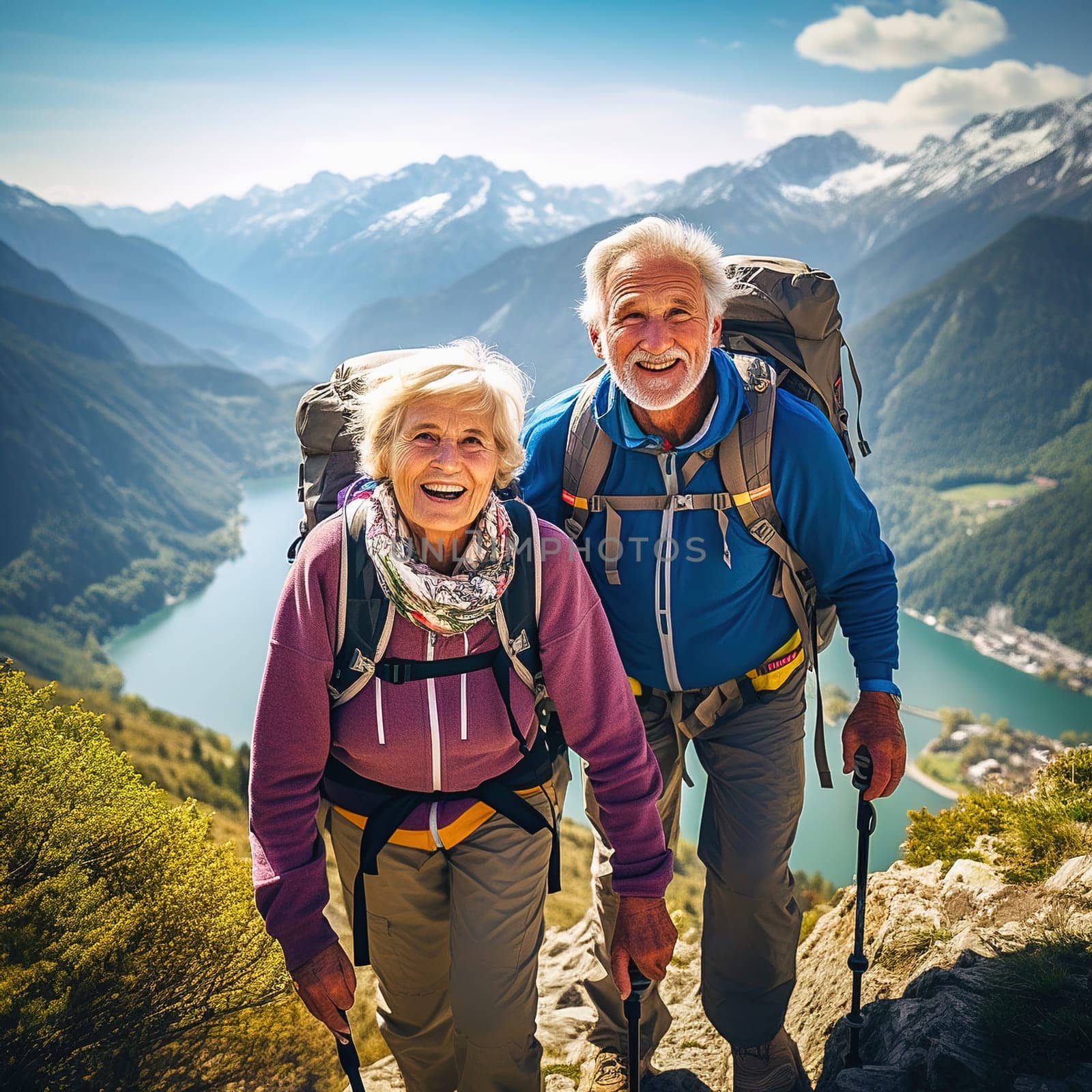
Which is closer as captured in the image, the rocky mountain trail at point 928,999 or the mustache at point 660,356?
the rocky mountain trail at point 928,999

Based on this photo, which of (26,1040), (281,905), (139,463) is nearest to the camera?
(281,905)

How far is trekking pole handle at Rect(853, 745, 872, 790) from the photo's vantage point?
2830 millimetres

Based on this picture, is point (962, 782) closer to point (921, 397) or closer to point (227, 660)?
point (227, 660)

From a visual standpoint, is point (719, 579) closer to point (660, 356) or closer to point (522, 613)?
point (660, 356)

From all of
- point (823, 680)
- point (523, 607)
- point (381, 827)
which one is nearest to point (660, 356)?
point (523, 607)

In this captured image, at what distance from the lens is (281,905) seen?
2.16m

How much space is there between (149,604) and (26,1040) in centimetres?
12632

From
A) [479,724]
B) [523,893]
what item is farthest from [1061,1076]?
[479,724]

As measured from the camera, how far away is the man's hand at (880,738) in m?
2.78

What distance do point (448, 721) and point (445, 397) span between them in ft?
2.75

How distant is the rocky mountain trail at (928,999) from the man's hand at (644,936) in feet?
2.66

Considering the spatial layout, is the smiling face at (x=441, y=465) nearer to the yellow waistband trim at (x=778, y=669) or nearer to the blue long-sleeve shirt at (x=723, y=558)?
the blue long-sleeve shirt at (x=723, y=558)

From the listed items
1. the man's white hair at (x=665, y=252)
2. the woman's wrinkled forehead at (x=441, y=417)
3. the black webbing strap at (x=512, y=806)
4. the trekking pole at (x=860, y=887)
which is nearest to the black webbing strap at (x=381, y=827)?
the black webbing strap at (x=512, y=806)

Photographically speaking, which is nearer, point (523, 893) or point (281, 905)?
point (281, 905)
